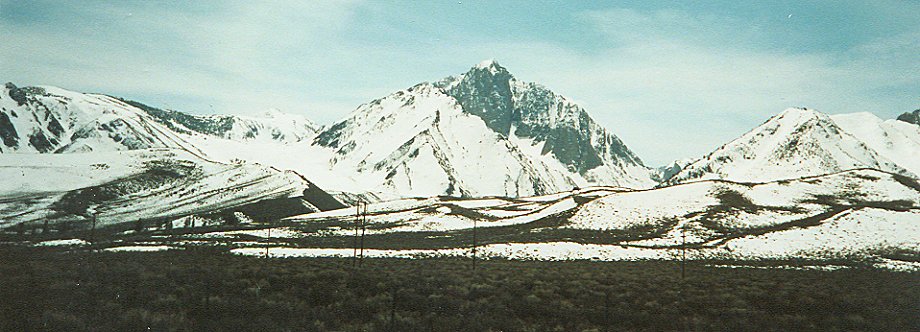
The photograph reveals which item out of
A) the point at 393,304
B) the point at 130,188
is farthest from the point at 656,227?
the point at 130,188

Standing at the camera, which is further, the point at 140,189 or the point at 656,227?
the point at 140,189

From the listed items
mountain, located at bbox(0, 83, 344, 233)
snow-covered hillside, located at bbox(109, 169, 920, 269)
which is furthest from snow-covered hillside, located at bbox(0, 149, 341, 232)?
snow-covered hillside, located at bbox(109, 169, 920, 269)

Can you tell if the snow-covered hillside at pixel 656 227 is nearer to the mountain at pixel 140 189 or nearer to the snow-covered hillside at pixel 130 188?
the mountain at pixel 140 189

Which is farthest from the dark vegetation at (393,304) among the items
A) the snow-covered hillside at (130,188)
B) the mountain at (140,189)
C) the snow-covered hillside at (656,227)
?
the mountain at (140,189)

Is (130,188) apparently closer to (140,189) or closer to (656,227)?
(140,189)

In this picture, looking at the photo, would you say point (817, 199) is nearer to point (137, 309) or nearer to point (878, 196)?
point (878, 196)

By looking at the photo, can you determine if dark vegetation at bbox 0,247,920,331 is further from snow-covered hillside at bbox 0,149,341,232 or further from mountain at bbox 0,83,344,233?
mountain at bbox 0,83,344,233

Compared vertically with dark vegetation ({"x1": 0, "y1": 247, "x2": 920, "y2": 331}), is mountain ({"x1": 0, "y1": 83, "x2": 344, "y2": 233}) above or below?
above

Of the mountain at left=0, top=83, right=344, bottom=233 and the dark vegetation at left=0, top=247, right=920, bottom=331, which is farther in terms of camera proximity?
the mountain at left=0, top=83, right=344, bottom=233

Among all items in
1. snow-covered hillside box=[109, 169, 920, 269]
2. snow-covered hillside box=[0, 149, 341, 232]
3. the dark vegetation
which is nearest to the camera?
the dark vegetation
